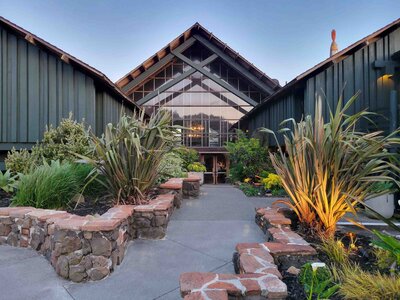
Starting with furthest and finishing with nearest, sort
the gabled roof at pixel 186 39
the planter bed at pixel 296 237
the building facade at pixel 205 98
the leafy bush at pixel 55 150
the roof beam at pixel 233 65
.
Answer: the building facade at pixel 205 98 < the roof beam at pixel 233 65 < the gabled roof at pixel 186 39 < the leafy bush at pixel 55 150 < the planter bed at pixel 296 237

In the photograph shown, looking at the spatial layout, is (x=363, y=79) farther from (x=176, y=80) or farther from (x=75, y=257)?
(x=176, y=80)

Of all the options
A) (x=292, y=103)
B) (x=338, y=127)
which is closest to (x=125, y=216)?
(x=338, y=127)

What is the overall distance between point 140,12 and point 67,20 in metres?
3.65

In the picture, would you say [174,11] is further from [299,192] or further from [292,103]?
Result: [299,192]

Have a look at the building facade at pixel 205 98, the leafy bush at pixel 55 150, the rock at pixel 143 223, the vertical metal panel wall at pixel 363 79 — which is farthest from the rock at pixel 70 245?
the building facade at pixel 205 98

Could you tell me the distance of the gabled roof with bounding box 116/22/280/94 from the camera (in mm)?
13666

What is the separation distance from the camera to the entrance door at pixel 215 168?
15094mm

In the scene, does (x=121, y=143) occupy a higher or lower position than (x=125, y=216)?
higher

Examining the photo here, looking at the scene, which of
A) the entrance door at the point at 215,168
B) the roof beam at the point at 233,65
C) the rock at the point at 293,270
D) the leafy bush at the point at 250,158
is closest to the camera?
the rock at the point at 293,270

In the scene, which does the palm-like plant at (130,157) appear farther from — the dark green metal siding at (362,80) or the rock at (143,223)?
the dark green metal siding at (362,80)

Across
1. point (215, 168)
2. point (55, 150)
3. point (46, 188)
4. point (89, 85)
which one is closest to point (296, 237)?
point (46, 188)

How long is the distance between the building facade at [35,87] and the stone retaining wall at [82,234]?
4257 mm

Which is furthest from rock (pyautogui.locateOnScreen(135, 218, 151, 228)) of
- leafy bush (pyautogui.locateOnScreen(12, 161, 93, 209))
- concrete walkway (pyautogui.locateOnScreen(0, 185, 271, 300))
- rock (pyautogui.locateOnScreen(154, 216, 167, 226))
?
leafy bush (pyautogui.locateOnScreen(12, 161, 93, 209))

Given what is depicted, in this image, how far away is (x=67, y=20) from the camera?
1204 cm
